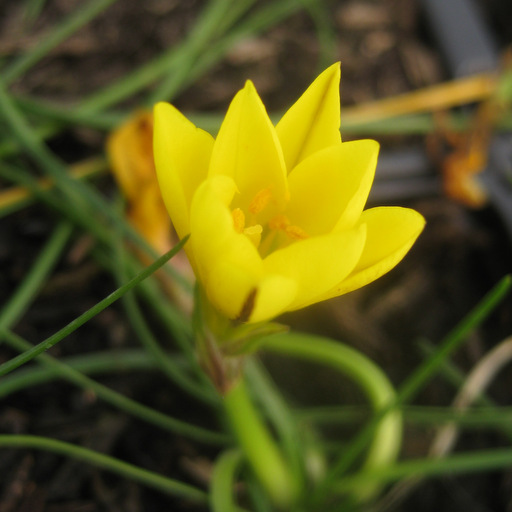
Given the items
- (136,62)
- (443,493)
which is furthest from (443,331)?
(136,62)


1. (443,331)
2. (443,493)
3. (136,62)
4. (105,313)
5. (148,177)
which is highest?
(136,62)

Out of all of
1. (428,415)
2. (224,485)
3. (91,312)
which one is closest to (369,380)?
(428,415)

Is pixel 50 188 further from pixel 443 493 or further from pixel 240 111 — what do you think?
pixel 443 493

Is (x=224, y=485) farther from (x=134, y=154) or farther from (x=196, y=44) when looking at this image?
(x=196, y=44)

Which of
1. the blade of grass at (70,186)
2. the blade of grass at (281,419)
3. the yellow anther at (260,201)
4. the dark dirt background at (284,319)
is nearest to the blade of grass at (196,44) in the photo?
the dark dirt background at (284,319)

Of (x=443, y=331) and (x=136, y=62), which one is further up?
(x=136, y=62)

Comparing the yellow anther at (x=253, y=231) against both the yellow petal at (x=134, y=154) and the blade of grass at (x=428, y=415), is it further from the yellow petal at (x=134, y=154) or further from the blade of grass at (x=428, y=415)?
the yellow petal at (x=134, y=154)

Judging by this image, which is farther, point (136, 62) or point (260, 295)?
point (136, 62)

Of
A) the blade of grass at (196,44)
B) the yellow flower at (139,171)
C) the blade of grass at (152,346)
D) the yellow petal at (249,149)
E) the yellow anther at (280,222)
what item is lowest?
the blade of grass at (152,346)
